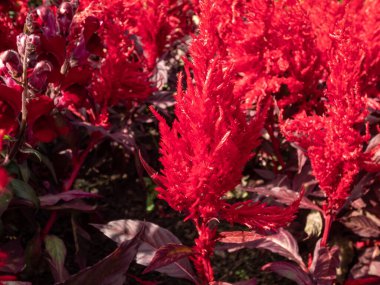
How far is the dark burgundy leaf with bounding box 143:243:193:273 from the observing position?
51.6 inches

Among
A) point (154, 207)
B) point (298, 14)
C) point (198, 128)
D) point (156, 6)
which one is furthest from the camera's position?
point (154, 207)

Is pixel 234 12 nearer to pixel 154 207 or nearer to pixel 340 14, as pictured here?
pixel 340 14

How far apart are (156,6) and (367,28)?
1.03 meters

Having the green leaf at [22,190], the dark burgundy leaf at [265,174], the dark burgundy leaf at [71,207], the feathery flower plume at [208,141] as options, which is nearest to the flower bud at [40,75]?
the green leaf at [22,190]

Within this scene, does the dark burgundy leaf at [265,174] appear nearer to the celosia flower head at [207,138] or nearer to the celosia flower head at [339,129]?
the celosia flower head at [339,129]

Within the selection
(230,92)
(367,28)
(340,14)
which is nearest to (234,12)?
(340,14)

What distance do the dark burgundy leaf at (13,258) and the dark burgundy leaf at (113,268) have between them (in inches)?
19.8

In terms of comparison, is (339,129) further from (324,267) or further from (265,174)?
(265,174)

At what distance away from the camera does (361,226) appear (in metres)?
2.11

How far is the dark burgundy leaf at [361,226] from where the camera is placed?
2102 mm

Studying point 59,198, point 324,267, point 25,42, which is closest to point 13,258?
point 59,198

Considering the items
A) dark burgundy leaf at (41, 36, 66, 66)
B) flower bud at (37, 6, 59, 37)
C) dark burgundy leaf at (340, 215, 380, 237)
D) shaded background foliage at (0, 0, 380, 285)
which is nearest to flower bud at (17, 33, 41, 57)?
shaded background foliage at (0, 0, 380, 285)

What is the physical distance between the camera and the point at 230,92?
1147mm

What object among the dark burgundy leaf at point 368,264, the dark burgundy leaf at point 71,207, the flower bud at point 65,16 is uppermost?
the flower bud at point 65,16
